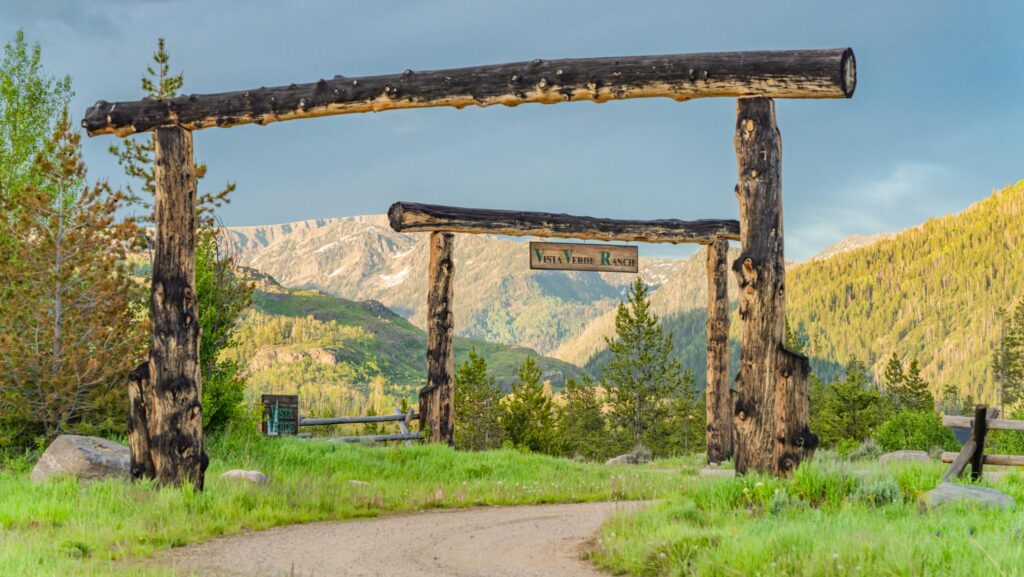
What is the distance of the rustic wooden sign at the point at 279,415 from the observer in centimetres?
1759

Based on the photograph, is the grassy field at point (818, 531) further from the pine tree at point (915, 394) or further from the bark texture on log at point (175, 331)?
the pine tree at point (915, 394)

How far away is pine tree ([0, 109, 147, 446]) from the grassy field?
10.6m

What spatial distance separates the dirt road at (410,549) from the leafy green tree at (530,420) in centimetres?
3026

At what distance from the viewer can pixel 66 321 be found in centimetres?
1462

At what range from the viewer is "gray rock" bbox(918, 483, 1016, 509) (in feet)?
25.7

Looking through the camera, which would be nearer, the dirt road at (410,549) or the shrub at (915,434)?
the dirt road at (410,549)

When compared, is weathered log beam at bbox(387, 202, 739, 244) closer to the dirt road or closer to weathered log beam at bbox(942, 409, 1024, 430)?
weathered log beam at bbox(942, 409, 1024, 430)

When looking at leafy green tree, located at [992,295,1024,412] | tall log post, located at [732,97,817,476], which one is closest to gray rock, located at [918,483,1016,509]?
tall log post, located at [732,97,817,476]

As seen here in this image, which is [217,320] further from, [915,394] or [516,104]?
[915,394]

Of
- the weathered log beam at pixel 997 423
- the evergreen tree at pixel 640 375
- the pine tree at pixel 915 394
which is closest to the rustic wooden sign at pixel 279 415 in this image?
Result: the weathered log beam at pixel 997 423

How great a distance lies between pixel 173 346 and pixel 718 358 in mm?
12908

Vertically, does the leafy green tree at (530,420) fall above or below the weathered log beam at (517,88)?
below

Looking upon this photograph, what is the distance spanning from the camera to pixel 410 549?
27.2ft

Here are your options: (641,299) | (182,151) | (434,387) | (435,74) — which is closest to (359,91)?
(435,74)
